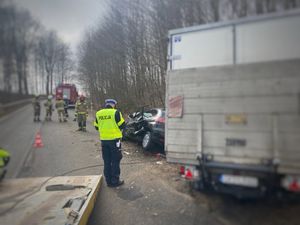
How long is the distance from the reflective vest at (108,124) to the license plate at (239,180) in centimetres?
265

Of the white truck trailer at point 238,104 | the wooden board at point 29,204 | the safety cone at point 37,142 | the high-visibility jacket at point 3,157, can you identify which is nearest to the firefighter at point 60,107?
the safety cone at point 37,142

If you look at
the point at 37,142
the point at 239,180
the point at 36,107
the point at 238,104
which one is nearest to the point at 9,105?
the point at 36,107

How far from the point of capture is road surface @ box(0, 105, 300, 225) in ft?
5.69

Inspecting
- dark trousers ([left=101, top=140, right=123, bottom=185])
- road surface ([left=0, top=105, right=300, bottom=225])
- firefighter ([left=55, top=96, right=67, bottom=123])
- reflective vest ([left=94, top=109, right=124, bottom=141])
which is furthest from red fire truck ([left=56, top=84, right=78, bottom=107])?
dark trousers ([left=101, top=140, right=123, bottom=185])

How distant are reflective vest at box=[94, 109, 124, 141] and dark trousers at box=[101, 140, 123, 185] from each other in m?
0.12

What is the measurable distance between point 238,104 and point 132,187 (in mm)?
3191

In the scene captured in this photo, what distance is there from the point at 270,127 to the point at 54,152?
1.83 meters

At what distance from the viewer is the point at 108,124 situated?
5.14 metres

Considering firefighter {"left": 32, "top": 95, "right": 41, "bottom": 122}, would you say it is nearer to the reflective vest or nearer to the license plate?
the license plate

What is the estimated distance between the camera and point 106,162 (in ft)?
17.3

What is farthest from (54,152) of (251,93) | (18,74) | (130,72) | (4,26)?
(251,93)

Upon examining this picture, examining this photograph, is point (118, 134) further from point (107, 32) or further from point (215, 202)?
point (107, 32)

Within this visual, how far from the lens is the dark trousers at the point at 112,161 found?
17.1 ft

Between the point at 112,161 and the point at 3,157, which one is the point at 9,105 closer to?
the point at 3,157
